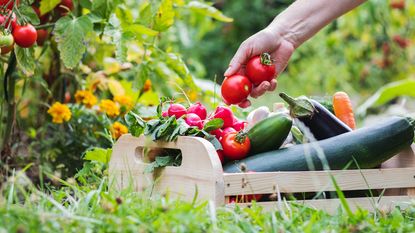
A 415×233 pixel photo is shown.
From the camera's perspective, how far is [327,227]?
6.11 feet

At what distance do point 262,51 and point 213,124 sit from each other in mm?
491

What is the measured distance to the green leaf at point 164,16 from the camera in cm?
320

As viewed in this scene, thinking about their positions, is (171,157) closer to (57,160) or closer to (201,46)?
(57,160)

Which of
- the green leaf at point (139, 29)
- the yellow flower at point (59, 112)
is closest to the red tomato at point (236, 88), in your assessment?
the green leaf at point (139, 29)

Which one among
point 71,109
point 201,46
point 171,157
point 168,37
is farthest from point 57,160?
point 201,46

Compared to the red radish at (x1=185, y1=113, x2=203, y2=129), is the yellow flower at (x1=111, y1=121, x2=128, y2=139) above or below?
above

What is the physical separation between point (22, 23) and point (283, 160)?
1156 millimetres

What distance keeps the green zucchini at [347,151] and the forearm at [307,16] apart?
608 mm

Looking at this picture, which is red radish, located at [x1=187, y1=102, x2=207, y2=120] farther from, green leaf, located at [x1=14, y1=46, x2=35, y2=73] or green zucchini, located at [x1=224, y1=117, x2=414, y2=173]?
green leaf, located at [x1=14, y1=46, x2=35, y2=73]

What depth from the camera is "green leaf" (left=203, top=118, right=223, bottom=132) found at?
2.32 m

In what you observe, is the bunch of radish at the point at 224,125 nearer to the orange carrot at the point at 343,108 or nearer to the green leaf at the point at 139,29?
the orange carrot at the point at 343,108

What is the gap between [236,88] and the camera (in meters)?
2.54

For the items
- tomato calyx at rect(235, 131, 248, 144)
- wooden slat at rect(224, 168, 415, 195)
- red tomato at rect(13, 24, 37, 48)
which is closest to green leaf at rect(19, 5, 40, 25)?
red tomato at rect(13, 24, 37, 48)

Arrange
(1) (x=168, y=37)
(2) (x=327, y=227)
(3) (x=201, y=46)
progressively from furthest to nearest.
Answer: (3) (x=201, y=46) < (1) (x=168, y=37) < (2) (x=327, y=227)
